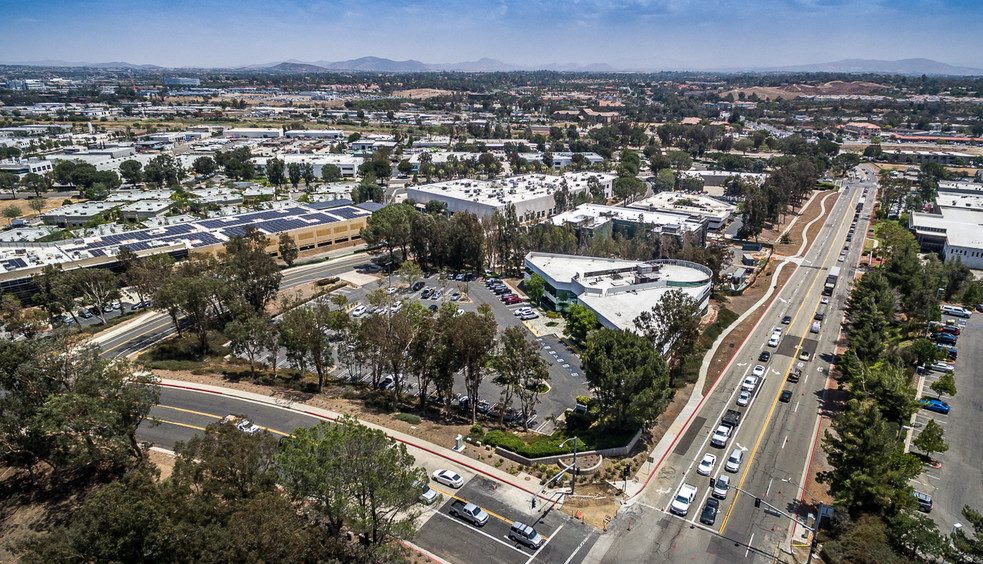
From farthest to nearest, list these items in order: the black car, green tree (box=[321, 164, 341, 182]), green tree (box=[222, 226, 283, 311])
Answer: green tree (box=[321, 164, 341, 182]) < green tree (box=[222, 226, 283, 311]) < the black car

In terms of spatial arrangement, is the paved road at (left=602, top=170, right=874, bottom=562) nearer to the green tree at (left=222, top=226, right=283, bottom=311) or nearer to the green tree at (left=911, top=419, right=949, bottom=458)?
the green tree at (left=911, top=419, right=949, bottom=458)

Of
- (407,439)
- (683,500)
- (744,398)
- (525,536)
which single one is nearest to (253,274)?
(407,439)

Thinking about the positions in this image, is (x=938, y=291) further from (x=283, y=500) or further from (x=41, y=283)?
(x=41, y=283)

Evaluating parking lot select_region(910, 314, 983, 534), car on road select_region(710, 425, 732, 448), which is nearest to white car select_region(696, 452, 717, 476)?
car on road select_region(710, 425, 732, 448)

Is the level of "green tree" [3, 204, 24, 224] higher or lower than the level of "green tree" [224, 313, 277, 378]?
higher

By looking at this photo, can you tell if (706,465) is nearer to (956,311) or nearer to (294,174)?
(956,311)

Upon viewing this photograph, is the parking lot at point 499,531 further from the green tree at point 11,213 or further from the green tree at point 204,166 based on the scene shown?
the green tree at point 204,166
